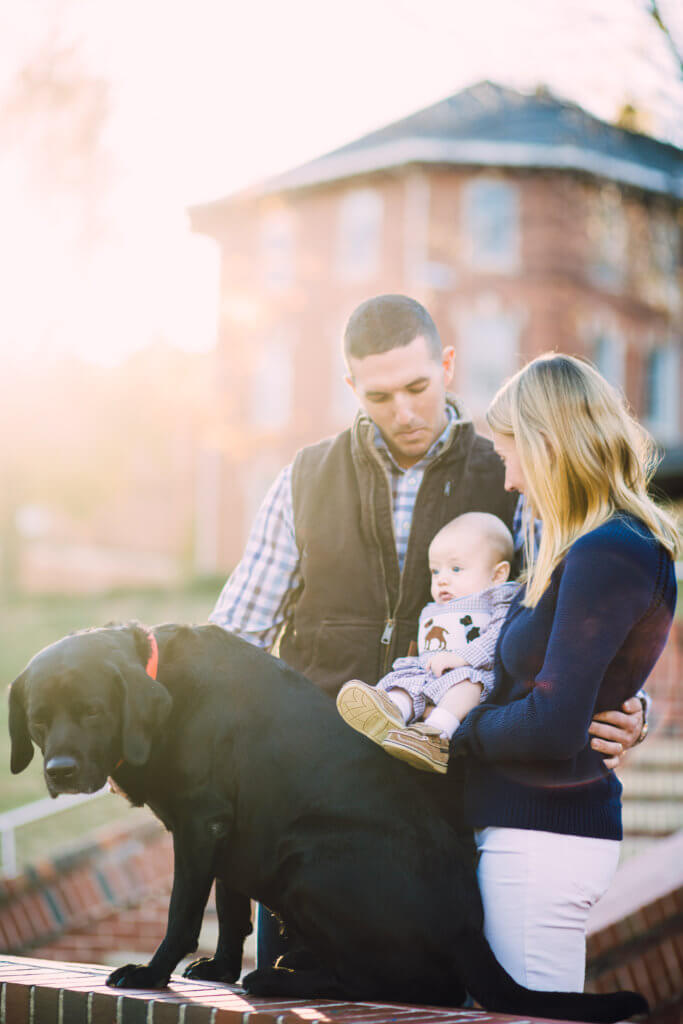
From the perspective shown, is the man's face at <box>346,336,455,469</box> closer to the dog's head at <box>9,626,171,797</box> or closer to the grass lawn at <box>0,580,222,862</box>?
the dog's head at <box>9,626,171,797</box>

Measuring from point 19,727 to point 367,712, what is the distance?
903mm

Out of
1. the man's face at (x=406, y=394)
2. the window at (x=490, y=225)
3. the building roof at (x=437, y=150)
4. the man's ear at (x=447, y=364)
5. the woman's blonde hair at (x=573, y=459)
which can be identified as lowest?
the woman's blonde hair at (x=573, y=459)

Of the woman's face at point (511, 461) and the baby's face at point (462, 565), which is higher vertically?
the woman's face at point (511, 461)

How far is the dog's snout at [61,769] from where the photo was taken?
2479 millimetres

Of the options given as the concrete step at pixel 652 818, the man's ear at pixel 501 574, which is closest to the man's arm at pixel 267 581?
the man's ear at pixel 501 574

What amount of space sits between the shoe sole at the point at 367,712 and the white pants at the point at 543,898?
0.36 metres

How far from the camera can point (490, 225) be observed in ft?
66.3

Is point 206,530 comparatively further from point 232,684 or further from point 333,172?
point 232,684

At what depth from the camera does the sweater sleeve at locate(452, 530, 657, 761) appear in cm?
236

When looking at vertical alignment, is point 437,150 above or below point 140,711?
above

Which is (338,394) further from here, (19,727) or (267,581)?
(19,727)

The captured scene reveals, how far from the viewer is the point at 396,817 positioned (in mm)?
2598

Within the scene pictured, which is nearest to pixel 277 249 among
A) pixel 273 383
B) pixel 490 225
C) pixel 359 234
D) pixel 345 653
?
pixel 359 234

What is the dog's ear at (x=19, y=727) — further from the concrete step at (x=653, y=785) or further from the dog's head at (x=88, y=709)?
the concrete step at (x=653, y=785)
